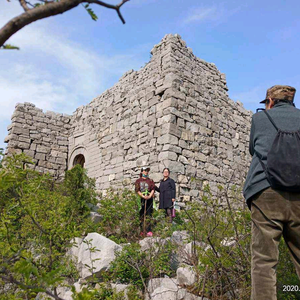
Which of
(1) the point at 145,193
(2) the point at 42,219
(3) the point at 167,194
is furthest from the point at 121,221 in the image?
(2) the point at 42,219

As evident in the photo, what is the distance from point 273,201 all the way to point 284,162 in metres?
0.26

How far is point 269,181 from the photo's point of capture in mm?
2080

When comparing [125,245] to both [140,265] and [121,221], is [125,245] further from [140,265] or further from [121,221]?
[121,221]

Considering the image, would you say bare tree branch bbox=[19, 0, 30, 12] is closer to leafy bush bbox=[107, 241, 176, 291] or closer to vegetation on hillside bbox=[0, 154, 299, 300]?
vegetation on hillside bbox=[0, 154, 299, 300]

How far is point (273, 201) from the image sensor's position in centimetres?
206

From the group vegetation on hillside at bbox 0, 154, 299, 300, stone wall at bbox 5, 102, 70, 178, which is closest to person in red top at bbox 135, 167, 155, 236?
vegetation on hillside at bbox 0, 154, 299, 300

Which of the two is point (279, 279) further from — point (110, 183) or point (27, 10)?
point (110, 183)

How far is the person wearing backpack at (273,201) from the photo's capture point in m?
2.03

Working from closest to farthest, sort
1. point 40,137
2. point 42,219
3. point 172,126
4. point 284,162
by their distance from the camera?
1. point 284,162
2. point 42,219
3. point 172,126
4. point 40,137

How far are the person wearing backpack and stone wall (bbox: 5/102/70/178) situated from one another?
29.7 feet

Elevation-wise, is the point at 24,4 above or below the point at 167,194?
below

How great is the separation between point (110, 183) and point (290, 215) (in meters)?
6.85

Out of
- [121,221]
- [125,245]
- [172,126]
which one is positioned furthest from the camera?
[172,126]

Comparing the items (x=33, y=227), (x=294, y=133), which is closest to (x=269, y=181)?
(x=294, y=133)
